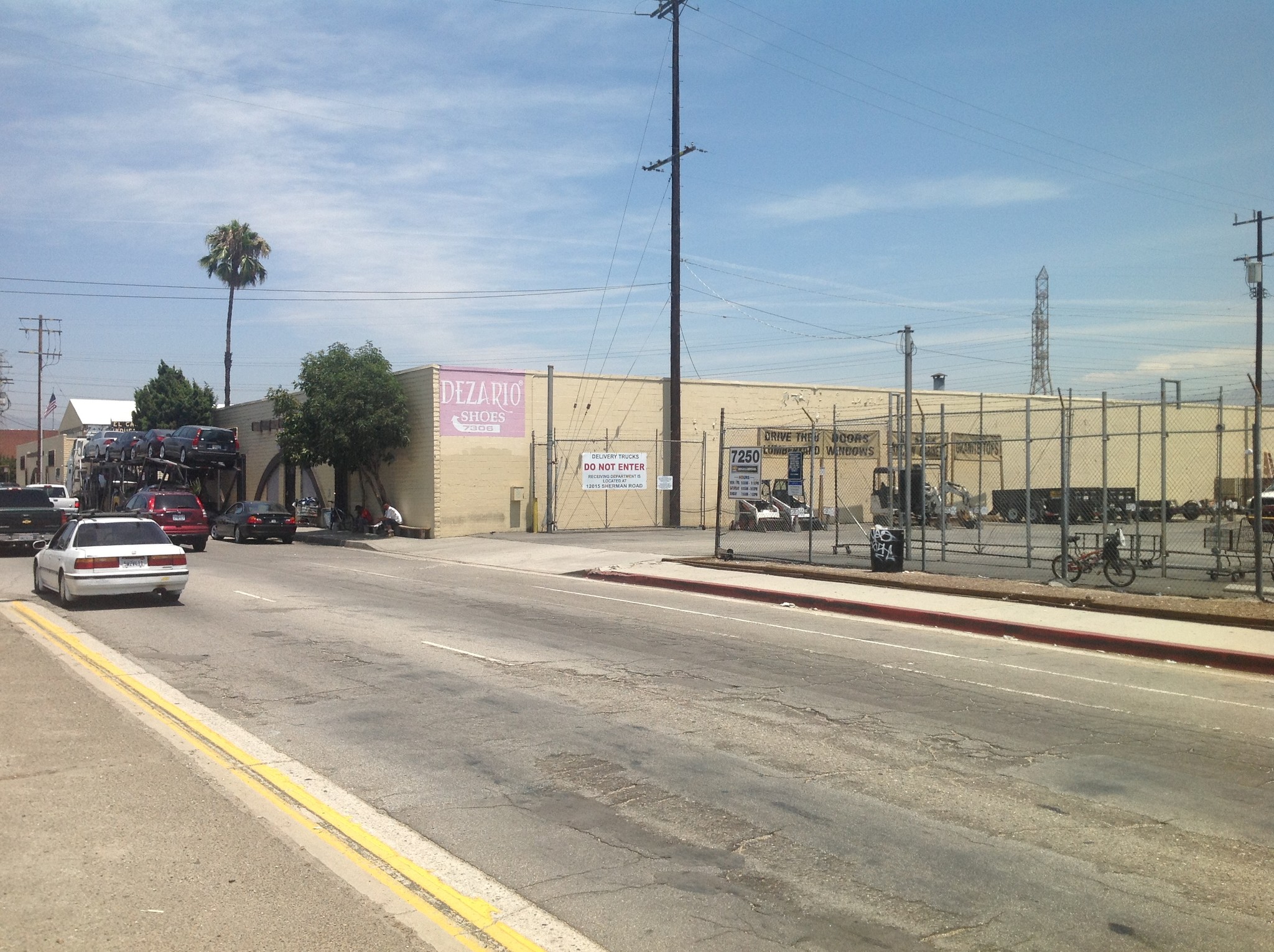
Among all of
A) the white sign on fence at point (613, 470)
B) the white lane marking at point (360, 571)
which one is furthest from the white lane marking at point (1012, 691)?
the white sign on fence at point (613, 470)

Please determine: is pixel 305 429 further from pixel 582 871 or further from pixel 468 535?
pixel 582 871

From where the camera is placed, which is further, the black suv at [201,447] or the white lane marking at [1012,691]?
the black suv at [201,447]

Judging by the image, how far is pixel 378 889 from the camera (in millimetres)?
5039

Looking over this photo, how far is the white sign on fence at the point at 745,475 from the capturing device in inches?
874

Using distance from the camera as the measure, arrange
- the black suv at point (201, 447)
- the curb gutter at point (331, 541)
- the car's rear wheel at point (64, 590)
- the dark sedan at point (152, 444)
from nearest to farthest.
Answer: the car's rear wheel at point (64, 590), the curb gutter at point (331, 541), the black suv at point (201, 447), the dark sedan at point (152, 444)

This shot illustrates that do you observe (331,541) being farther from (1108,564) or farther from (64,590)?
(1108,564)

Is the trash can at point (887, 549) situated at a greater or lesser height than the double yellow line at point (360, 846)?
greater

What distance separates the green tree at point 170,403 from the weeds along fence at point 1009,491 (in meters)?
32.6

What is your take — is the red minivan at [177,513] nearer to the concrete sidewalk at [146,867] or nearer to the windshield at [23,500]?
the windshield at [23,500]

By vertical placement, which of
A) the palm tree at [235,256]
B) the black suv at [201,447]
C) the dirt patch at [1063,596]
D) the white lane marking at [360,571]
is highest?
the palm tree at [235,256]

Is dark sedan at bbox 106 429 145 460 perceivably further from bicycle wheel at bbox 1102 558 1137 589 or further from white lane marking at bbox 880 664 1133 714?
white lane marking at bbox 880 664 1133 714

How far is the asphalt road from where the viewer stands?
16.2 ft

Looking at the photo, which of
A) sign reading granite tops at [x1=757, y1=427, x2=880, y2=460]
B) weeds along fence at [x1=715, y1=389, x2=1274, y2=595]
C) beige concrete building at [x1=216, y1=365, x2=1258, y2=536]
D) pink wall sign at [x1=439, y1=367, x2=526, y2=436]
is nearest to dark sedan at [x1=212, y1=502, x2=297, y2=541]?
beige concrete building at [x1=216, y1=365, x2=1258, y2=536]

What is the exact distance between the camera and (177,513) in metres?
29.0
